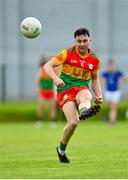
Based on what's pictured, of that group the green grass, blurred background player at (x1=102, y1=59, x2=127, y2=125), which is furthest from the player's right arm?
blurred background player at (x1=102, y1=59, x2=127, y2=125)

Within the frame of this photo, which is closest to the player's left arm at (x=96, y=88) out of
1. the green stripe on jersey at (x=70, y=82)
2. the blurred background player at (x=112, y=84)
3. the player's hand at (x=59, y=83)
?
the green stripe on jersey at (x=70, y=82)

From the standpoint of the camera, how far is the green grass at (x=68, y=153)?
12758 mm

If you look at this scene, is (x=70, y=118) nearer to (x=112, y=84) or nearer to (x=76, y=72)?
(x=76, y=72)

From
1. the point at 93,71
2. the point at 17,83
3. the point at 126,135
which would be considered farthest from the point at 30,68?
the point at 93,71

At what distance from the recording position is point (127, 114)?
111 ft

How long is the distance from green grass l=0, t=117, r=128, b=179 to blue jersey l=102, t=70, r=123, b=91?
12.0 feet

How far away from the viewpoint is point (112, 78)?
30781 millimetres

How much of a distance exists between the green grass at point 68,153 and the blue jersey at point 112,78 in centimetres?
367

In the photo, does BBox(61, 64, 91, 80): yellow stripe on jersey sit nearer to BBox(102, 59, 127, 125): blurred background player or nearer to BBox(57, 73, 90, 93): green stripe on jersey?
BBox(57, 73, 90, 93): green stripe on jersey

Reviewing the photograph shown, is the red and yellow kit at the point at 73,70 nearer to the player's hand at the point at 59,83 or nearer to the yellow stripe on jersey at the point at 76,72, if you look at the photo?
the yellow stripe on jersey at the point at 76,72

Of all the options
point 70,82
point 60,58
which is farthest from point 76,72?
point 60,58

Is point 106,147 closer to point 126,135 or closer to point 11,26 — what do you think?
point 126,135

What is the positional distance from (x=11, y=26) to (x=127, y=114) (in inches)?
435

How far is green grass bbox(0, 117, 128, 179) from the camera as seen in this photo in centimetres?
1276
